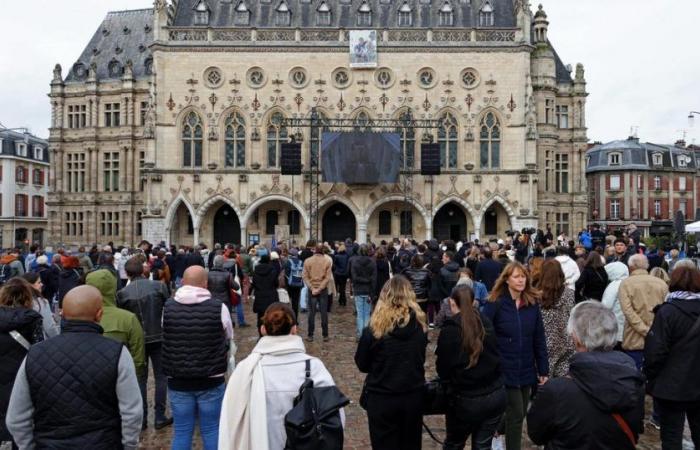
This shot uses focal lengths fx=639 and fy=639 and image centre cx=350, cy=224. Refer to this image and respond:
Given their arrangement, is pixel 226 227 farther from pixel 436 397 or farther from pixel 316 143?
pixel 436 397

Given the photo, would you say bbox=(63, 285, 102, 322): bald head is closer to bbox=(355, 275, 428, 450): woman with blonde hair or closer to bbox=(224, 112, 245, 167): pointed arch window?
bbox=(355, 275, 428, 450): woman with blonde hair

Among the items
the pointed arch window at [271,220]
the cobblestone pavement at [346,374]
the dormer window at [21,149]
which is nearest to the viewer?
the cobblestone pavement at [346,374]

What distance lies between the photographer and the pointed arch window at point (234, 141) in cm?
3728

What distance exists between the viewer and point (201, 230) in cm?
3809

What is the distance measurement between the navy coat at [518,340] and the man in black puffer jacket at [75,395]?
3.62m

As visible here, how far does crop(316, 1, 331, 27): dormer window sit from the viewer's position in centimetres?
3891

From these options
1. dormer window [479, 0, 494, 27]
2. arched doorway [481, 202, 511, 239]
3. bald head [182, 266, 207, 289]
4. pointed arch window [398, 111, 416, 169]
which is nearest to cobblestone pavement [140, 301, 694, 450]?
bald head [182, 266, 207, 289]

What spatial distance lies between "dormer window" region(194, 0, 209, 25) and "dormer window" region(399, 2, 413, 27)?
1179cm

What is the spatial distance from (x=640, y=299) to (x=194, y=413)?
557 centimetres

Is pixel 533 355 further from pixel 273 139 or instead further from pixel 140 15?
pixel 140 15

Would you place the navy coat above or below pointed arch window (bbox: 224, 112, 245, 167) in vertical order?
below

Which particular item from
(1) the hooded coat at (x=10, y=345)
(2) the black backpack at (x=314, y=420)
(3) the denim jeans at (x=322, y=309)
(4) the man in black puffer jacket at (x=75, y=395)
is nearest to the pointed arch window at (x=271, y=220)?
(3) the denim jeans at (x=322, y=309)

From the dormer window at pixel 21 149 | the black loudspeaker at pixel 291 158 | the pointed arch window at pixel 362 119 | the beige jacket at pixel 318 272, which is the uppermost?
the dormer window at pixel 21 149

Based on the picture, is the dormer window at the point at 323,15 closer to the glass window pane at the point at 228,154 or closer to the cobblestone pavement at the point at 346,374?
the glass window pane at the point at 228,154
